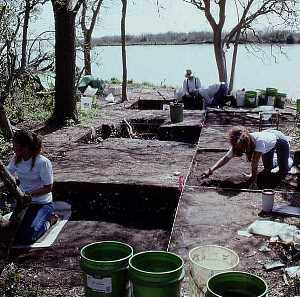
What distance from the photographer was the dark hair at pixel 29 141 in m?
5.23

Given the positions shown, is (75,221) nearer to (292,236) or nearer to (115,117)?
(292,236)

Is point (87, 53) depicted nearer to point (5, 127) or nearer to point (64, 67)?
point (64, 67)

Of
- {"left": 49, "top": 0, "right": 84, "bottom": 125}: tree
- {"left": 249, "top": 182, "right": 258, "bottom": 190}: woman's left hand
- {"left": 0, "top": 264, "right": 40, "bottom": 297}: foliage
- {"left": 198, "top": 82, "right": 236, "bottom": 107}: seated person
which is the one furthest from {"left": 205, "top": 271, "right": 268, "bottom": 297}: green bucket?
{"left": 198, "top": 82, "right": 236, "bottom": 107}: seated person

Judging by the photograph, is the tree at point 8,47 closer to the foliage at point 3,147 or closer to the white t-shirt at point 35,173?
the foliage at point 3,147

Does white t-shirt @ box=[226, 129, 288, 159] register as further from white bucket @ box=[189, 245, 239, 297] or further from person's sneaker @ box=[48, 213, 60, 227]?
white bucket @ box=[189, 245, 239, 297]

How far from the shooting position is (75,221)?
21.4ft

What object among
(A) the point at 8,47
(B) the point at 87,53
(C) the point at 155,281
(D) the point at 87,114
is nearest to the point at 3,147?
(A) the point at 8,47

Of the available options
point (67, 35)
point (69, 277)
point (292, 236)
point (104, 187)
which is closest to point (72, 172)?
point (104, 187)

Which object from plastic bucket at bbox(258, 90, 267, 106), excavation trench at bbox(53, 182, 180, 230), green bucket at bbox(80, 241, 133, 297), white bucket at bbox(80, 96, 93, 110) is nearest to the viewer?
green bucket at bbox(80, 241, 133, 297)

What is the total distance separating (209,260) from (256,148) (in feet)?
9.86

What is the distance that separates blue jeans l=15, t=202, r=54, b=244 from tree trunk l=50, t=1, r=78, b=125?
20.4 feet

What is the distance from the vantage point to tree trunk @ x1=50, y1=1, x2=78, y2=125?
1146 cm

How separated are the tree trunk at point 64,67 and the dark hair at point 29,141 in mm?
6304

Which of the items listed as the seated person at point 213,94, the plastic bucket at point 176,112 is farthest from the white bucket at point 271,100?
the plastic bucket at point 176,112
